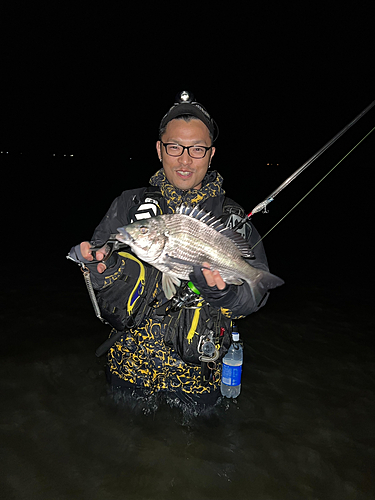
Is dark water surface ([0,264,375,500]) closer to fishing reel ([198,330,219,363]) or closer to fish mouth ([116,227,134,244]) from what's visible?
fishing reel ([198,330,219,363])

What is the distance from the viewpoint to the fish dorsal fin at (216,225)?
3.03m

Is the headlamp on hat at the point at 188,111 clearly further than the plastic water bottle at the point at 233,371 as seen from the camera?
No

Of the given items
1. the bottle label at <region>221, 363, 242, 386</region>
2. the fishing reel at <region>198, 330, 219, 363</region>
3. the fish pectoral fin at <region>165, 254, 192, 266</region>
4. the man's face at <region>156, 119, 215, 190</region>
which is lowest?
the bottle label at <region>221, 363, 242, 386</region>

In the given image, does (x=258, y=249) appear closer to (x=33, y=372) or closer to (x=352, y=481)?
(x=352, y=481)

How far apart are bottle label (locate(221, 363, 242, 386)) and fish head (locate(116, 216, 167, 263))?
2.00 metres

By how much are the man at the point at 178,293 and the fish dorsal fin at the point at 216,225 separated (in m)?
0.35

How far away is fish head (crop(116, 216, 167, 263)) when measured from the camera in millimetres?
2758

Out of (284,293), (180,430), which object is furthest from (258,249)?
(284,293)

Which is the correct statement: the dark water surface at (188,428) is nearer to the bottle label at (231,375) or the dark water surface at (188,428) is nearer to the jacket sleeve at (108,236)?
the bottle label at (231,375)

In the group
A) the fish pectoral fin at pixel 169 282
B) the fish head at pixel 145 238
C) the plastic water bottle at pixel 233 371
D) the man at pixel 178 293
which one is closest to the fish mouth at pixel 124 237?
the fish head at pixel 145 238

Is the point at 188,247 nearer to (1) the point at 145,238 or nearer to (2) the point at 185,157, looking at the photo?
(1) the point at 145,238

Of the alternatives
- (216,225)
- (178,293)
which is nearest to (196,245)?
(216,225)

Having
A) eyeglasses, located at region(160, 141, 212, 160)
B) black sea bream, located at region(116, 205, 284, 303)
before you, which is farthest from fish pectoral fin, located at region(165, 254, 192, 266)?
eyeglasses, located at region(160, 141, 212, 160)

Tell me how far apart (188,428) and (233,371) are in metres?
0.81
